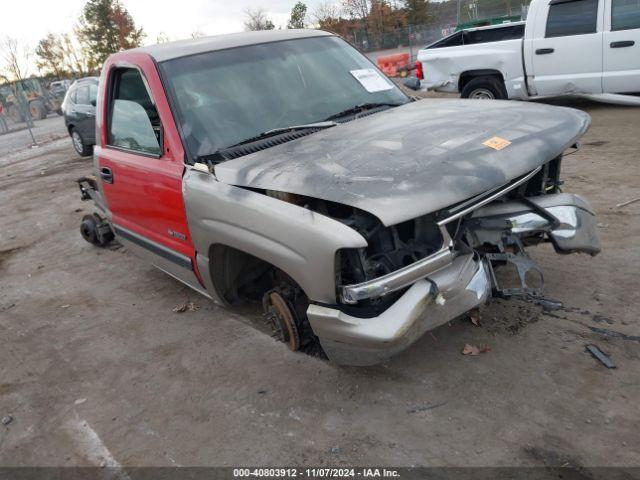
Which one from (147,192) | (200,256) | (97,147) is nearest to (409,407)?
(200,256)

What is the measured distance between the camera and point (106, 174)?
14.1 ft

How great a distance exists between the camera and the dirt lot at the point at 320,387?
2.58m

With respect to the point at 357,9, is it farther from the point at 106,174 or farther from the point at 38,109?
the point at 106,174

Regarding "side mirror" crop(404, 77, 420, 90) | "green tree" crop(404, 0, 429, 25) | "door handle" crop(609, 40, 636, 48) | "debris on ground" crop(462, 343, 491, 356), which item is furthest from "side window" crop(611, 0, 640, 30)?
"green tree" crop(404, 0, 429, 25)

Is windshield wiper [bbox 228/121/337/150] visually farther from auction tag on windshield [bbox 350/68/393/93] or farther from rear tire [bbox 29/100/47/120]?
rear tire [bbox 29/100/47/120]

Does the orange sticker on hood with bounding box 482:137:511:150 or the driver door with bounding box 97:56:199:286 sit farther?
the driver door with bounding box 97:56:199:286

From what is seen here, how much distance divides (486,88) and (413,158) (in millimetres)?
7753

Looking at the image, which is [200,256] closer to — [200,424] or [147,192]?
[147,192]

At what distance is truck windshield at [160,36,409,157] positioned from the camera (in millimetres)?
Result: 3369

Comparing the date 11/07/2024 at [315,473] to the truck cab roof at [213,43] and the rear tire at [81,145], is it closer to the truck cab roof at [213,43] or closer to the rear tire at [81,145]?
the truck cab roof at [213,43]

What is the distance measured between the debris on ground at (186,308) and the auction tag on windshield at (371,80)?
84.8 inches

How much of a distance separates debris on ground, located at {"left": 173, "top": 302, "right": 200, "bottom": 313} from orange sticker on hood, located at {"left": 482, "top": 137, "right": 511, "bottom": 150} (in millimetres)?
2596

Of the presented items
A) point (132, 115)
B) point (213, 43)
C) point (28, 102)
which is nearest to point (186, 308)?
point (132, 115)

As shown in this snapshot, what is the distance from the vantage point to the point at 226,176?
9.84ft
